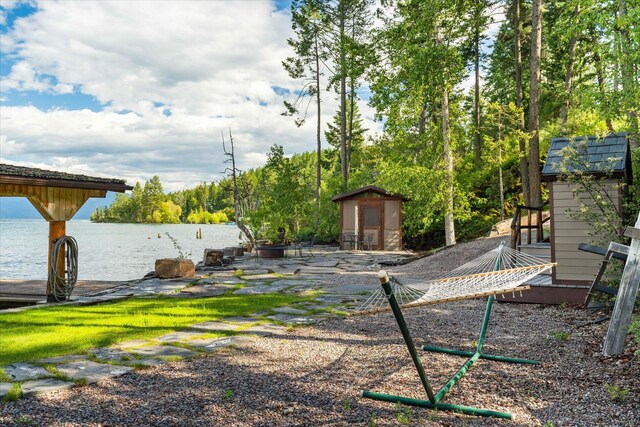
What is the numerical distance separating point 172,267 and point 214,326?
5.41m

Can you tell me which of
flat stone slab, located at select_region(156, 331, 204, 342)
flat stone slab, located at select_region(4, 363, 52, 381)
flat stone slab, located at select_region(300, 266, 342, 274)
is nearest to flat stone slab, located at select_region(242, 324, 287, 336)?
flat stone slab, located at select_region(156, 331, 204, 342)

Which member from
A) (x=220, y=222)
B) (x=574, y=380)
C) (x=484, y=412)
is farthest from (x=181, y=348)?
(x=220, y=222)

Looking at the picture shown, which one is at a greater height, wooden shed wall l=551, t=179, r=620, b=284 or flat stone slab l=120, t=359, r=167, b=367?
wooden shed wall l=551, t=179, r=620, b=284

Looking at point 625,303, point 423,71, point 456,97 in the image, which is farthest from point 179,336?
point 456,97

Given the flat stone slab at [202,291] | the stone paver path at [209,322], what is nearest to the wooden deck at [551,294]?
the stone paver path at [209,322]

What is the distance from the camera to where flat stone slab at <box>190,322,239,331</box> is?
5.85m

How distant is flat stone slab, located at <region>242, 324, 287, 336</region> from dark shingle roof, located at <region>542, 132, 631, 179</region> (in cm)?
466

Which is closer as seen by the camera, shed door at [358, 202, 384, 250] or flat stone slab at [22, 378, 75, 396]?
flat stone slab at [22, 378, 75, 396]

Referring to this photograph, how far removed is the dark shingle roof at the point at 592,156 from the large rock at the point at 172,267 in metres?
7.64

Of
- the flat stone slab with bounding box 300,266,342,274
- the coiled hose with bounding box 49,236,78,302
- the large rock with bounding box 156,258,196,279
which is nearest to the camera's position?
the coiled hose with bounding box 49,236,78,302

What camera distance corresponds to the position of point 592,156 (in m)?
7.35

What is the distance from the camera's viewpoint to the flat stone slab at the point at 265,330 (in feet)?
18.7

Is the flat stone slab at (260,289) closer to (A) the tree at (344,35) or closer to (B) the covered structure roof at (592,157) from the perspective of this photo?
(B) the covered structure roof at (592,157)

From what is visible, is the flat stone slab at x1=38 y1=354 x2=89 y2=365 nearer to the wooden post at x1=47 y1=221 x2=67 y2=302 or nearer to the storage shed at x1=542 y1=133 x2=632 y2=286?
the wooden post at x1=47 y1=221 x2=67 y2=302
